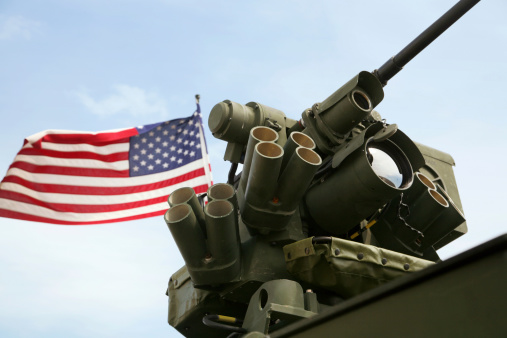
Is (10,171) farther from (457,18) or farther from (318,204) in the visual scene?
(457,18)

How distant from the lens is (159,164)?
10195 mm

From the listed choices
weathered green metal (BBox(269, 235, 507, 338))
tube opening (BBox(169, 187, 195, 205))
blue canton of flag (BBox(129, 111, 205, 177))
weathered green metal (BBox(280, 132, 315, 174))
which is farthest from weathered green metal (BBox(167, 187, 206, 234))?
blue canton of flag (BBox(129, 111, 205, 177))

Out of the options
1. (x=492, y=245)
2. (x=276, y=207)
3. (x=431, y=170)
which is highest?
(x=431, y=170)

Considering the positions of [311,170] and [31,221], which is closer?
[311,170]

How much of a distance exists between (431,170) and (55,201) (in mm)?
5342

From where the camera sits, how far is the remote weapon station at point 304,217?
5236mm

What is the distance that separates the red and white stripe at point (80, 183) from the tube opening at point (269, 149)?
14.9 feet

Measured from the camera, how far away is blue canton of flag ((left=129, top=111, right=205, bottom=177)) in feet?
33.2

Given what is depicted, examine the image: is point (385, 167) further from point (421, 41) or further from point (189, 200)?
point (189, 200)

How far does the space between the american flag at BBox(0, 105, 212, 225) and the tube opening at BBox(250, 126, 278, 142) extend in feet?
13.9

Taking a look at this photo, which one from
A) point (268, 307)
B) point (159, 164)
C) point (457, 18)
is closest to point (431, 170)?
point (457, 18)

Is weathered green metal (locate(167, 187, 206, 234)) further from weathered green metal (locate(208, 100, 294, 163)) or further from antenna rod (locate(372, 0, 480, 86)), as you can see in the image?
antenna rod (locate(372, 0, 480, 86))

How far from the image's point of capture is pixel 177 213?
5.45 meters

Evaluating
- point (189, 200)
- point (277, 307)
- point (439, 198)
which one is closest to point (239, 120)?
point (189, 200)
